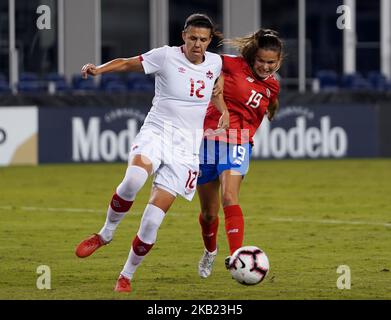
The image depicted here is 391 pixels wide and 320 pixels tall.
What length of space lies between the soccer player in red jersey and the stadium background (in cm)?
76

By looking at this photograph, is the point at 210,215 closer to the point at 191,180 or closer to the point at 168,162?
the point at 191,180

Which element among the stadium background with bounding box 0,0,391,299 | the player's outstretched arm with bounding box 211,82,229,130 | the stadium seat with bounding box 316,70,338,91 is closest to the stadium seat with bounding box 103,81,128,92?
the stadium background with bounding box 0,0,391,299

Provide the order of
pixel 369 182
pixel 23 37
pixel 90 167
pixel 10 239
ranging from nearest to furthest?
pixel 10 239, pixel 369 182, pixel 90 167, pixel 23 37

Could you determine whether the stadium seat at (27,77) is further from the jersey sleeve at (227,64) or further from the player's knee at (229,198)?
the player's knee at (229,198)

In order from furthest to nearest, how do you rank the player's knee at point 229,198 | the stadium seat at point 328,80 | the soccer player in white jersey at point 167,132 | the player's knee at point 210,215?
the stadium seat at point 328,80 → the player's knee at point 210,215 → the player's knee at point 229,198 → the soccer player in white jersey at point 167,132

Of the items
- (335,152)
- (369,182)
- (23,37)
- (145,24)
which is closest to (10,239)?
(369,182)

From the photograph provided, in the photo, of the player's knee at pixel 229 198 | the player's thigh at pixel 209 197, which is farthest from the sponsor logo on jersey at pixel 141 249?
the player's thigh at pixel 209 197

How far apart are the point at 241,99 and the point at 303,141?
13.9 m

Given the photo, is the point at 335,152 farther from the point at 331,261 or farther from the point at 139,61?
the point at 139,61

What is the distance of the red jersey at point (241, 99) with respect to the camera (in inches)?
426

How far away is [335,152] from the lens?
985 inches

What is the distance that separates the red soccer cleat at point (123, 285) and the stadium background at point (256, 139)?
24 cm

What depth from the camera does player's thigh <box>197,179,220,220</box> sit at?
10.9m

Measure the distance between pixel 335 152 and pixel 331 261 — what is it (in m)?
13.4
